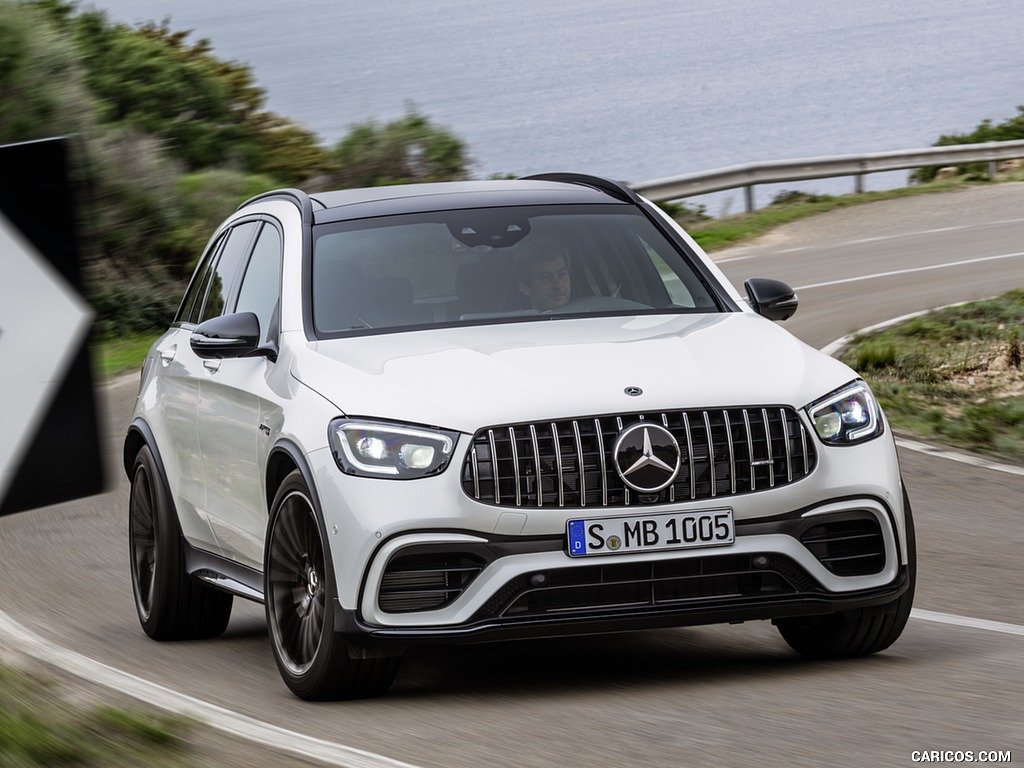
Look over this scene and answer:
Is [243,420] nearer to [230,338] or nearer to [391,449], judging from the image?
[230,338]

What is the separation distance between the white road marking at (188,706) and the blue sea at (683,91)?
75.4ft

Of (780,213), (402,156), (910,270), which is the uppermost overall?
(910,270)

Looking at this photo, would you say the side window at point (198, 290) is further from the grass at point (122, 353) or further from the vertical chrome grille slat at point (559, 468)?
the grass at point (122, 353)

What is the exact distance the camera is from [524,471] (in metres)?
5.35

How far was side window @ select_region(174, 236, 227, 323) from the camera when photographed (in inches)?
315

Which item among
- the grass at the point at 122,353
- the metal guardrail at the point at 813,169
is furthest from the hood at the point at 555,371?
the metal guardrail at the point at 813,169

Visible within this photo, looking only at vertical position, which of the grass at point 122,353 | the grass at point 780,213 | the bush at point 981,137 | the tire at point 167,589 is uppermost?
the tire at point 167,589

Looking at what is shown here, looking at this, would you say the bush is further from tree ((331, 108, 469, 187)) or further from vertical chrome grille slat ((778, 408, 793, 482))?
vertical chrome grille slat ((778, 408, 793, 482))

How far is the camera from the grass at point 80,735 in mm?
4305

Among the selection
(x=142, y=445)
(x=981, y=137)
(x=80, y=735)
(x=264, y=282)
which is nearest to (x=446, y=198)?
(x=264, y=282)

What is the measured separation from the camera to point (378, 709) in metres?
5.54

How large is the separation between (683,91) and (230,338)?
108609 millimetres

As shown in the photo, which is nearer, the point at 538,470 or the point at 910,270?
the point at 538,470

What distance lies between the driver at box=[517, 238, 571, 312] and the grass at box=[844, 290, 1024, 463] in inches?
200
